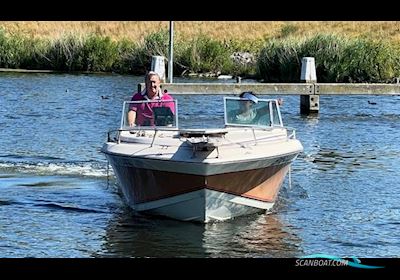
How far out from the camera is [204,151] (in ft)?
35.3

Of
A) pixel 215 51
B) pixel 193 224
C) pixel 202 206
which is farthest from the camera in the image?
pixel 215 51

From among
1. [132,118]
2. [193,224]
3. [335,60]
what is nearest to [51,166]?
[132,118]

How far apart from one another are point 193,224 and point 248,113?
2153 mm

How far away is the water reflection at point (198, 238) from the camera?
10.1 m

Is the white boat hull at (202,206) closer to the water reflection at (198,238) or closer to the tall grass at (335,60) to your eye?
the water reflection at (198,238)

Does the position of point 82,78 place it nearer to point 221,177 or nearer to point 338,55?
point 338,55

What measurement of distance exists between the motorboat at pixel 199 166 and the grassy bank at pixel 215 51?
24.5 metres

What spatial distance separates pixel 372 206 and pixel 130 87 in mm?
24947

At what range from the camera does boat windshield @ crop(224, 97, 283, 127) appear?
12.6 metres

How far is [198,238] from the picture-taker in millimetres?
10680

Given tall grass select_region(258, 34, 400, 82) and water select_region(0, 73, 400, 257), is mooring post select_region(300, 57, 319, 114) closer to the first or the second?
water select_region(0, 73, 400, 257)

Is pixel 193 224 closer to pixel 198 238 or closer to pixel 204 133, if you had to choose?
pixel 198 238
